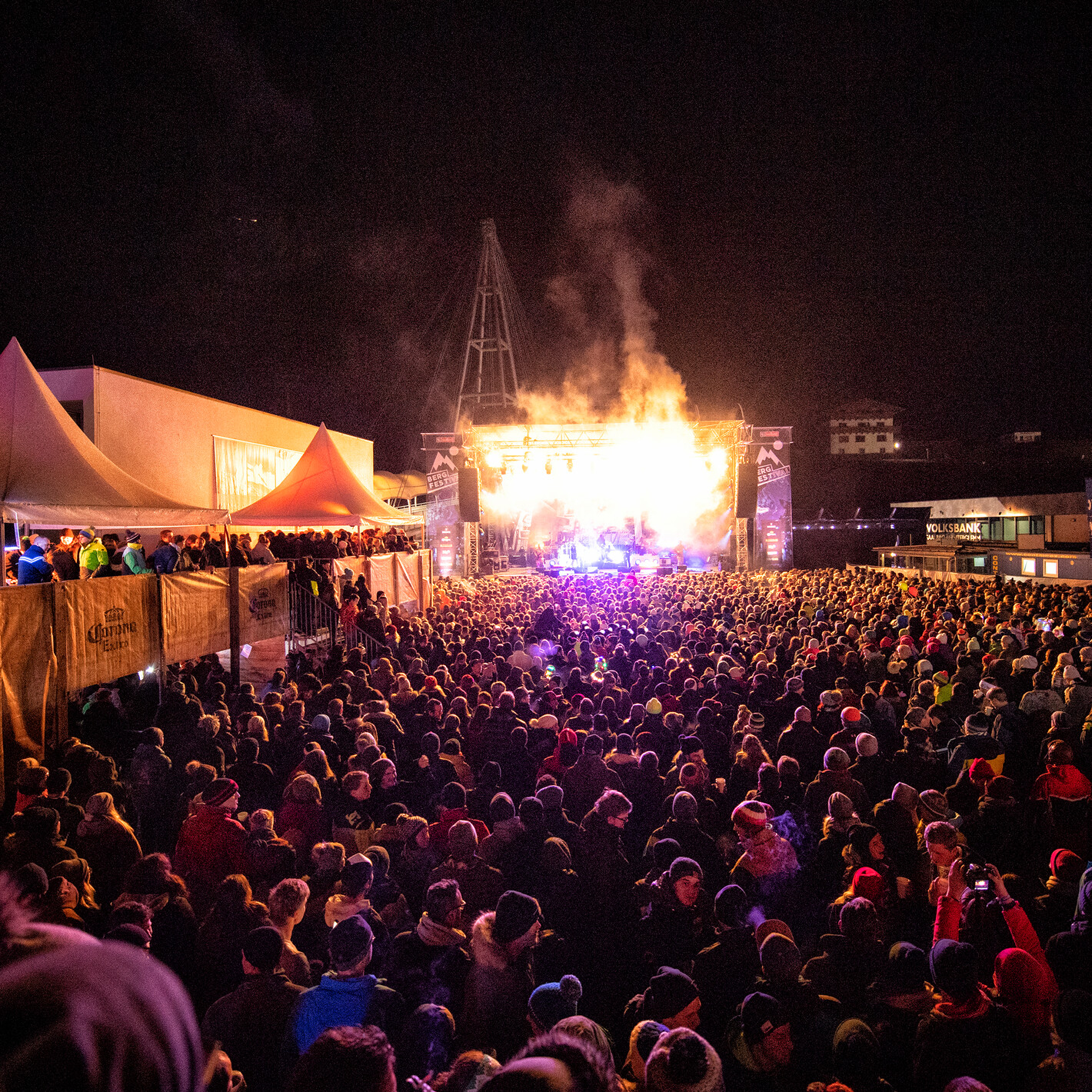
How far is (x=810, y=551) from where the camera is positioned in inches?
1265

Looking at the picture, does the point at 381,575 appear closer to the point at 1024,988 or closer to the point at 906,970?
the point at 906,970

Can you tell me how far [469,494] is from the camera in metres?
25.7

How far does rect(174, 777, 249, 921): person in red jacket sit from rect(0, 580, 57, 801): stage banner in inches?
89.6

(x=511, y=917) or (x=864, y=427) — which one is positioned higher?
(x=864, y=427)

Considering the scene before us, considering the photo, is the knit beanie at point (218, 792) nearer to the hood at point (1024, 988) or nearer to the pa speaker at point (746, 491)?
the hood at point (1024, 988)

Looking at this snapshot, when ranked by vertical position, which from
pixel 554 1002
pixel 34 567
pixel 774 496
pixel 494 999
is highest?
pixel 774 496

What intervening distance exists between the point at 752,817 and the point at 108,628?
6607mm

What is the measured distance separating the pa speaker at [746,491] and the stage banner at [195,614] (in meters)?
20.3

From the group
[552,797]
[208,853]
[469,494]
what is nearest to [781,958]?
[552,797]

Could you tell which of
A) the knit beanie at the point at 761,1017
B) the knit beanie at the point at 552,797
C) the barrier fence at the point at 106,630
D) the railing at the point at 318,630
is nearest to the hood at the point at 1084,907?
the knit beanie at the point at 761,1017

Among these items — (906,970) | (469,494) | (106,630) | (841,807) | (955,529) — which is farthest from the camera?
(955,529)

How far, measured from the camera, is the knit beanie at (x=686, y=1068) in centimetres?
193

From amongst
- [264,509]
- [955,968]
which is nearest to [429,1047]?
[955,968]

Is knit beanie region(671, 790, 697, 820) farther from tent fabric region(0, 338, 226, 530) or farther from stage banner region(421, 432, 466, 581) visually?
stage banner region(421, 432, 466, 581)
